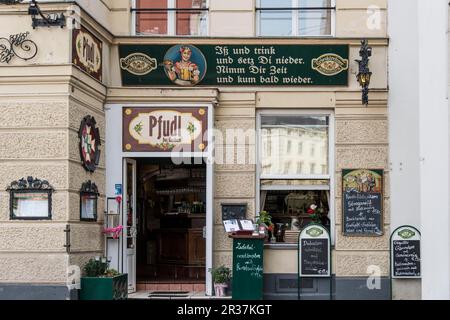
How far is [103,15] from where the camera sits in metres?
12.2

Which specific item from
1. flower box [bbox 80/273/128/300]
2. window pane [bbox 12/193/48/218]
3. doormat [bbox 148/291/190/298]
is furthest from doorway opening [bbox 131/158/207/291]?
window pane [bbox 12/193/48/218]

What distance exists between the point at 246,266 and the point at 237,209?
103 cm

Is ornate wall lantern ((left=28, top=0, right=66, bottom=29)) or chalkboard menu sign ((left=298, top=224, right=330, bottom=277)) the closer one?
ornate wall lantern ((left=28, top=0, right=66, bottom=29))

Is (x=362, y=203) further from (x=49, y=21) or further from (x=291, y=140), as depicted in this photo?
(x=49, y=21)

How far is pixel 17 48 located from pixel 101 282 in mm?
3415

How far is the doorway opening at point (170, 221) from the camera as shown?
13.9 meters

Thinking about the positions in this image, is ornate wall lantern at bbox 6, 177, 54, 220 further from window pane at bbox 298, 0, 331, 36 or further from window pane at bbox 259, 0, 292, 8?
window pane at bbox 298, 0, 331, 36

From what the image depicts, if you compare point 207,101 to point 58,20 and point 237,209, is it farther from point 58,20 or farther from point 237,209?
point 58,20

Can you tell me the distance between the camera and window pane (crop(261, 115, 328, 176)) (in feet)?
41.7

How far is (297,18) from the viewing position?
41.7 ft

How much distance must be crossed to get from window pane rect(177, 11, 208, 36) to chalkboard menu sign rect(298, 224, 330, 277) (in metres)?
3.63

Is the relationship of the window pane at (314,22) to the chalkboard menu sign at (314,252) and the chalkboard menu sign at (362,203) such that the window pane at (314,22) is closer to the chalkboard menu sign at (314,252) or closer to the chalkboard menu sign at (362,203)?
the chalkboard menu sign at (362,203)

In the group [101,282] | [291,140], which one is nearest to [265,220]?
[291,140]
